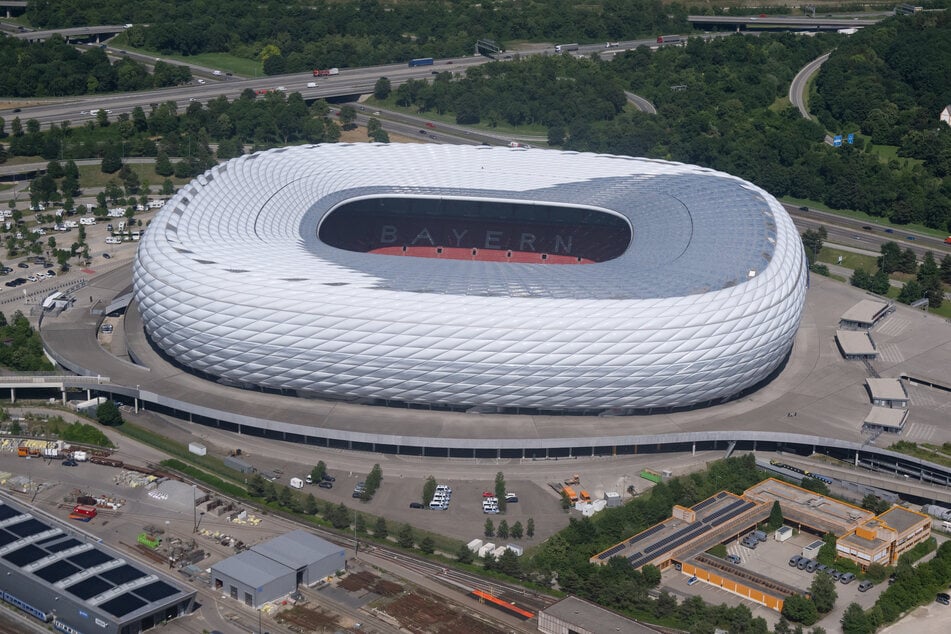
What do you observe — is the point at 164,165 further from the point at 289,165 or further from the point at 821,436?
the point at 821,436

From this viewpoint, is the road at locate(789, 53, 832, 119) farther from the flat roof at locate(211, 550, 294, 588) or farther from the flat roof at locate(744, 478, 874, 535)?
the flat roof at locate(211, 550, 294, 588)

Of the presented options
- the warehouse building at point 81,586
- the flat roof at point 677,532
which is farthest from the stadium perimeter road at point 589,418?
the warehouse building at point 81,586

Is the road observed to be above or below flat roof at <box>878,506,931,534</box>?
above

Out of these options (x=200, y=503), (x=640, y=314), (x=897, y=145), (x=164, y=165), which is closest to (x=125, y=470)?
(x=200, y=503)

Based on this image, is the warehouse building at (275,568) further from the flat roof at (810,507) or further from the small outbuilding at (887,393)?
the small outbuilding at (887,393)

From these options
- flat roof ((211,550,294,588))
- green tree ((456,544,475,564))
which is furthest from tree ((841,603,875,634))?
flat roof ((211,550,294,588))

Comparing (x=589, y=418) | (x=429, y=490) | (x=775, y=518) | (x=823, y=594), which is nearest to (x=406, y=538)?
(x=429, y=490)

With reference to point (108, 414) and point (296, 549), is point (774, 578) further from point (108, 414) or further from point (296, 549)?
point (108, 414)
